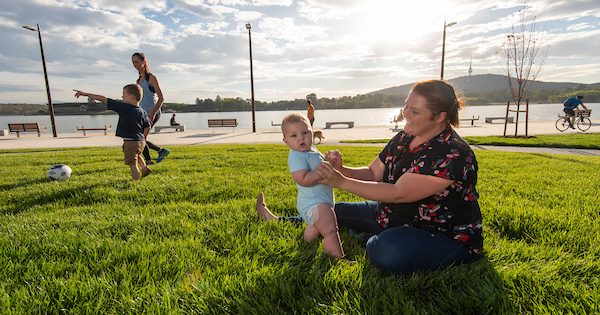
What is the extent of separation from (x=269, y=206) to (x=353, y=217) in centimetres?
124

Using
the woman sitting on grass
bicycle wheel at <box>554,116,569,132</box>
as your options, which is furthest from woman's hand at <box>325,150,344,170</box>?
bicycle wheel at <box>554,116,569,132</box>

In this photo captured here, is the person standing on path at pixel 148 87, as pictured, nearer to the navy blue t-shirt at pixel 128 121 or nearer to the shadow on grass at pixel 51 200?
the navy blue t-shirt at pixel 128 121

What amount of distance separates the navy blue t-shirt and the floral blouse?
5.24 m

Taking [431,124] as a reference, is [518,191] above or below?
below

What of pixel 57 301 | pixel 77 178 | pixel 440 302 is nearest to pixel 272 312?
pixel 440 302

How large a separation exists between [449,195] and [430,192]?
19cm

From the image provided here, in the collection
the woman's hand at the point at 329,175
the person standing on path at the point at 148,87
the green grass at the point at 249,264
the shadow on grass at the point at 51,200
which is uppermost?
the person standing on path at the point at 148,87

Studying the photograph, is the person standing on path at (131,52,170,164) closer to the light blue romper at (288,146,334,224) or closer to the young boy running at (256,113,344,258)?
the young boy running at (256,113,344,258)

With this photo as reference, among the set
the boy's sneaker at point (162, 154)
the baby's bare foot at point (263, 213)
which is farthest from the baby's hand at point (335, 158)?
the boy's sneaker at point (162, 154)

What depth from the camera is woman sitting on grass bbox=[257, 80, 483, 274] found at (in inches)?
87.2

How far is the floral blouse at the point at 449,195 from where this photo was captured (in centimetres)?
220

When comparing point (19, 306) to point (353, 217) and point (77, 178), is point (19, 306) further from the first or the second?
point (77, 178)

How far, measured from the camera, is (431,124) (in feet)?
7.72

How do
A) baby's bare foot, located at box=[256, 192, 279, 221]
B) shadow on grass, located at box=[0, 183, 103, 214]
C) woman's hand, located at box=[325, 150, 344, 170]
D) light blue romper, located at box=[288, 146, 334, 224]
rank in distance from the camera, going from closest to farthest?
light blue romper, located at box=[288, 146, 334, 224], woman's hand, located at box=[325, 150, 344, 170], baby's bare foot, located at box=[256, 192, 279, 221], shadow on grass, located at box=[0, 183, 103, 214]
